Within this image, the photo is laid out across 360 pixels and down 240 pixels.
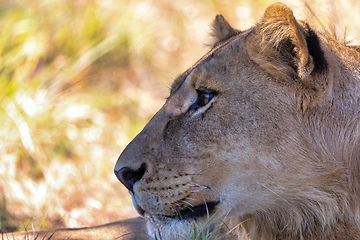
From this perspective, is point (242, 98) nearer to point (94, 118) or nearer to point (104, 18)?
point (94, 118)

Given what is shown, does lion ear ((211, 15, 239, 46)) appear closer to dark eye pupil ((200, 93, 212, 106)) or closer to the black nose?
dark eye pupil ((200, 93, 212, 106))

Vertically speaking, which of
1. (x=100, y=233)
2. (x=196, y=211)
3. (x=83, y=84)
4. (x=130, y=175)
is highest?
(x=83, y=84)

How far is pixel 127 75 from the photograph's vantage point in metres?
7.17

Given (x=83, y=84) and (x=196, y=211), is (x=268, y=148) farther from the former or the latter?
(x=83, y=84)

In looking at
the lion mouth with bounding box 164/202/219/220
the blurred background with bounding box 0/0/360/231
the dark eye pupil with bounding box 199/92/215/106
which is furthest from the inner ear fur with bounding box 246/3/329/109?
the blurred background with bounding box 0/0/360/231

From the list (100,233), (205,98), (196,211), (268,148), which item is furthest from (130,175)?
(100,233)

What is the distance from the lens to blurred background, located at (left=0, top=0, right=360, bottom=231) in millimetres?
4750

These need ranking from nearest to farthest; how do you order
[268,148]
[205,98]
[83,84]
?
[268,148] → [205,98] → [83,84]

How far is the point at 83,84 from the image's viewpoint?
20.6ft

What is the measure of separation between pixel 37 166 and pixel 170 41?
3.41m

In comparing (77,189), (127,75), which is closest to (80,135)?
(77,189)

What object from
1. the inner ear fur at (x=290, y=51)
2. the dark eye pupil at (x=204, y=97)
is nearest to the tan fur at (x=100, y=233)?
the dark eye pupil at (x=204, y=97)

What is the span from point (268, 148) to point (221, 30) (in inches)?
45.1

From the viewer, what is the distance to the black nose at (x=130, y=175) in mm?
2492
